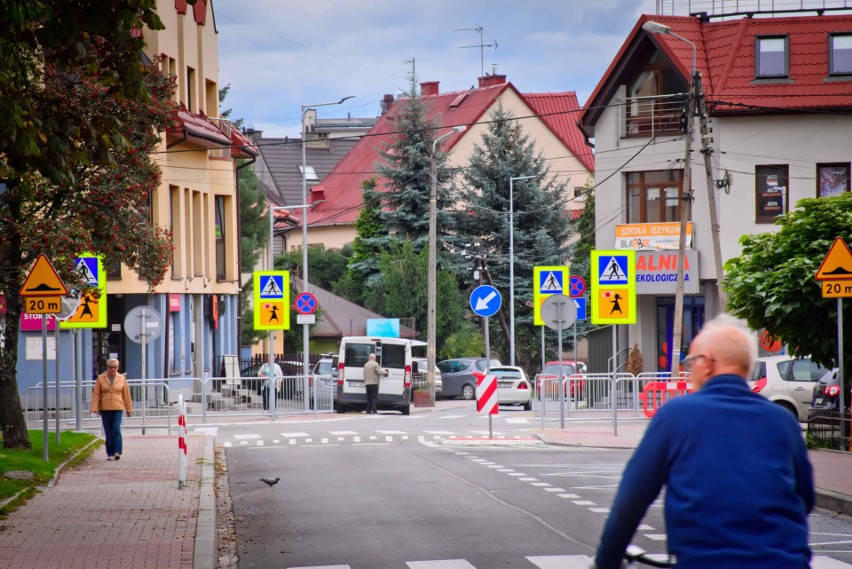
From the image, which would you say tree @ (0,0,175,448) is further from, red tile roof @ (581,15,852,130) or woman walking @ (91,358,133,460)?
red tile roof @ (581,15,852,130)

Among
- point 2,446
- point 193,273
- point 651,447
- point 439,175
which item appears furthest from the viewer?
point 439,175

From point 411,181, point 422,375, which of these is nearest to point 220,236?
point 422,375

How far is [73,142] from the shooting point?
13828 mm

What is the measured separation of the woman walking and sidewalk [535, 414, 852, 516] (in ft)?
26.1

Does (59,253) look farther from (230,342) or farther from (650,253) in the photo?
(230,342)

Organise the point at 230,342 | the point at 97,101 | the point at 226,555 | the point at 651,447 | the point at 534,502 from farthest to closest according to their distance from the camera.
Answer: the point at 230,342, the point at 97,101, the point at 534,502, the point at 226,555, the point at 651,447

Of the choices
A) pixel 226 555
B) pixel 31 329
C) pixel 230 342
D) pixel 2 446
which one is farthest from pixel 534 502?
pixel 230 342

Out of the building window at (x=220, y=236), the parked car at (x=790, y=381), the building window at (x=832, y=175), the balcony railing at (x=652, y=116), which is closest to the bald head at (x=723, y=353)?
the parked car at (x=790, y=381)

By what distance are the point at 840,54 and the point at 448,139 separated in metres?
39.3

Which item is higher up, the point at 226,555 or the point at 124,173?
the point at 124,173

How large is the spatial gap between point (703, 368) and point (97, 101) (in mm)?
13886

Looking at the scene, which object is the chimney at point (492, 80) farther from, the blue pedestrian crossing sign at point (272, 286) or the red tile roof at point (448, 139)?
the blue pedestrian crossing sign at point (272, 286)

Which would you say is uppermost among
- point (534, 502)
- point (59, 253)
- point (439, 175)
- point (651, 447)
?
point (439, 175)

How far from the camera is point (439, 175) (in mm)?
61781
